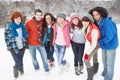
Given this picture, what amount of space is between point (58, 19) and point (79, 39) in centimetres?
61

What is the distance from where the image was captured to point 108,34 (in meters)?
5.11

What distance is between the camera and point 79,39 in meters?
6.05

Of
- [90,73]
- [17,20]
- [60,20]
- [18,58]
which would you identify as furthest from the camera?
[18,58]

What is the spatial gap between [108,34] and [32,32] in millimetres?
1803

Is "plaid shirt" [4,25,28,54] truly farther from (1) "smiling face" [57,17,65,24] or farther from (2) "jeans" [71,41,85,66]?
(2) "jeans" [71,41,85,66]

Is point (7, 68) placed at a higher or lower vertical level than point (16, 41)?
lower

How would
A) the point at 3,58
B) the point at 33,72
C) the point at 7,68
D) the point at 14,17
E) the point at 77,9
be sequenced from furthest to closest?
the point at 77,9, the point at 3,58, the point at 7,68, the point at 33,72, the point at 14,17

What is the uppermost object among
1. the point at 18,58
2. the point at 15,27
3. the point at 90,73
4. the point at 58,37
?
the point at 15,27

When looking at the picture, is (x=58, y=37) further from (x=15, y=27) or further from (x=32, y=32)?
(x=15, y=27)

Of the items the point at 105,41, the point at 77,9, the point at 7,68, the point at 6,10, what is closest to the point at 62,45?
the point at 105,41

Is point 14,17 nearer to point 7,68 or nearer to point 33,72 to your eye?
point 33,72

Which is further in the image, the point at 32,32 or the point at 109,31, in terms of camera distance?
the point at 32,32

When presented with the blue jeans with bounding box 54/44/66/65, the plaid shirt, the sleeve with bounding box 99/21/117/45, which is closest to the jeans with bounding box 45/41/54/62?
the blue jeans with bounding box 54/44/66/65

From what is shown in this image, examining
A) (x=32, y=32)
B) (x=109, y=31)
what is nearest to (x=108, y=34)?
(x=109, y=31)
